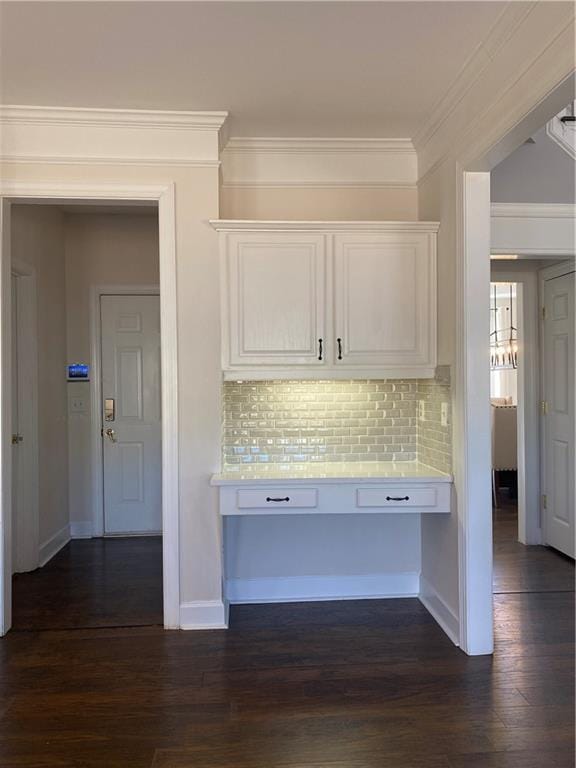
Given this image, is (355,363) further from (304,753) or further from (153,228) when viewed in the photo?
(153,228)

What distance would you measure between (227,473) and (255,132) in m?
1.99

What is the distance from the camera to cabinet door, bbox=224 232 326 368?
3.02 metres

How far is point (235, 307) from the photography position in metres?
3.02

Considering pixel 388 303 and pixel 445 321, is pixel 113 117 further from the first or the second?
pixel 445 321

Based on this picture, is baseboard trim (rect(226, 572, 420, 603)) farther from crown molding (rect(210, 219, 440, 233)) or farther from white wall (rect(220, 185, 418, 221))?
white wall (rect(220, 185, 418, 221))

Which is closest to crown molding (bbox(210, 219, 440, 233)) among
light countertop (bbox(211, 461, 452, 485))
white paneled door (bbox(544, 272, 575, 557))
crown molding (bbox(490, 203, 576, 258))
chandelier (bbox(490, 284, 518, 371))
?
crown molding (bbox(490, 203, 576, 258))

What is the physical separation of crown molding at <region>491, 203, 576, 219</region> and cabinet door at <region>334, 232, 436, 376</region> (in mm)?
777

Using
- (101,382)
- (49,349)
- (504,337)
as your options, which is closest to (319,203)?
(49,349)

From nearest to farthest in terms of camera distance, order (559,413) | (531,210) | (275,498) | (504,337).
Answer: (275,498) < (531,210) < (559,413) < (504,337)

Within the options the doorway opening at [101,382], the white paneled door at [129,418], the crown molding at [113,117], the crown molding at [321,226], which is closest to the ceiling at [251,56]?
the crown molding at [113,117]

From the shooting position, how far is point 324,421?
3387 mm

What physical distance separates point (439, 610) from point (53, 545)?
302 centimetres

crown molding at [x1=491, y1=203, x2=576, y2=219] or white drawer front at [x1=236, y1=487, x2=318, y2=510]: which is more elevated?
crown molding at [x1=491, y1=203, x2=576, y2=219]

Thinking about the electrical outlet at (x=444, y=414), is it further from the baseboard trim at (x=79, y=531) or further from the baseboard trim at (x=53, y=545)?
the baseboard trim at (x=79, y=531)
